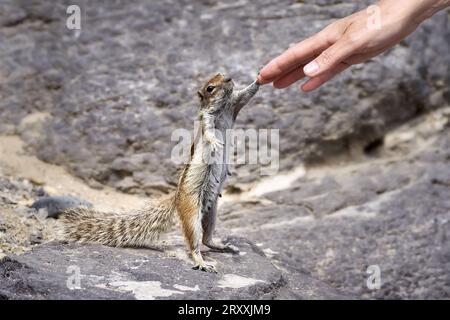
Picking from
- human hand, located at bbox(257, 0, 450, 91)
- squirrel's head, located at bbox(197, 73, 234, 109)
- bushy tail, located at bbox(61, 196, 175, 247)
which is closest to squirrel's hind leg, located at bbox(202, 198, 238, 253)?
bushy tail, located at bbox(61, 196, 175, 247)

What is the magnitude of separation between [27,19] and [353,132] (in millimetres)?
3480

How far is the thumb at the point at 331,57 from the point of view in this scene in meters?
3.67

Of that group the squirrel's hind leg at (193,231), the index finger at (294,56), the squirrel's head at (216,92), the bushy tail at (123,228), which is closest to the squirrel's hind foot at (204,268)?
the squirrel's hind leg at (193,231)

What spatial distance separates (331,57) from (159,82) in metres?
3.08

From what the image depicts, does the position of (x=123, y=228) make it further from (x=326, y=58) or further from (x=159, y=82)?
(x=159, y=82)

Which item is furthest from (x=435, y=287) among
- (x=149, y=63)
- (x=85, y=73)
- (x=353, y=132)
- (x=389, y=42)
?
(x=85, y=73)

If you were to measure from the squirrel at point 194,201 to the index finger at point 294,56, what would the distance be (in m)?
0.24

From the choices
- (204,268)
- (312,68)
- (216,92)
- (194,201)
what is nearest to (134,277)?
(204,268)

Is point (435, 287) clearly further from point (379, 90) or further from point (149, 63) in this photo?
point (149, 63)

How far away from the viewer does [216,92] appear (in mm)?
4348

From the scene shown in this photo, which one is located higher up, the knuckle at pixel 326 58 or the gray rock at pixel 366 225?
the knuckle at pixel 326 58

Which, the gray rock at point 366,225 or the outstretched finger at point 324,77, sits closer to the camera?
the outstretched finger at point 324,77

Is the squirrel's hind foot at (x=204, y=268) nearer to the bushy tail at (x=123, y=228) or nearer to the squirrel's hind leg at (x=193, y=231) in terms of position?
the squirrel's hind leg at (x=193, y=231)

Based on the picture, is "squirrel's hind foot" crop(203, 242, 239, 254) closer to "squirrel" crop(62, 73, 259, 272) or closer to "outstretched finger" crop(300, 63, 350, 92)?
"squirrel" crop(62, 73, 259, 272)
